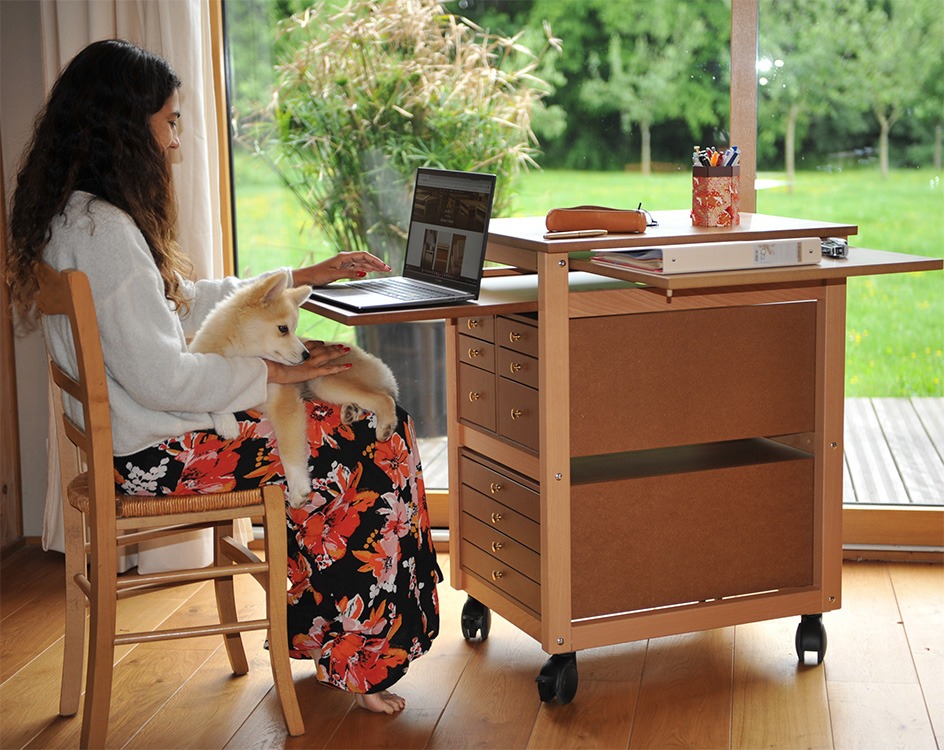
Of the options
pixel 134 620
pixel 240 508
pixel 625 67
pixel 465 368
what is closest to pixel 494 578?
pixel 465 368

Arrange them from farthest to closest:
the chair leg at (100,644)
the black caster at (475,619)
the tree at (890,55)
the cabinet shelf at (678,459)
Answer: the tree at (890,55) < the black caster at (475,619) < the cabinet shelf at (678,459) < the chair leg at (100,644)

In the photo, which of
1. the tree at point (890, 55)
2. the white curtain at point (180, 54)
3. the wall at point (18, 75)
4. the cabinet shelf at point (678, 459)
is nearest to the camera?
the cabinet shelf at point (678, 459)

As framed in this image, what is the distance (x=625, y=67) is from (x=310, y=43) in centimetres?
82

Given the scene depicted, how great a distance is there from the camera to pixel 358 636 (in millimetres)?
2176

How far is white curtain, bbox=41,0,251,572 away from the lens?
283 centimetres

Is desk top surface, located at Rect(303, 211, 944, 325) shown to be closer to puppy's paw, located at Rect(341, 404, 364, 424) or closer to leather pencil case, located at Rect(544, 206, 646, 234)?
leather pencil case, located at Rect(544, 206, 646, 234)

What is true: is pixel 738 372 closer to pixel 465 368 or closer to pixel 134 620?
pixel 465 368

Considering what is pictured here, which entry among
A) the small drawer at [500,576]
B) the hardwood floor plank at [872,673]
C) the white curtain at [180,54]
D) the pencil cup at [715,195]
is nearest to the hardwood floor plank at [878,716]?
the hardwood floor plank at [872,673]

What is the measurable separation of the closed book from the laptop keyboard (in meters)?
0.34

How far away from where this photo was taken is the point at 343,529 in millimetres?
2152

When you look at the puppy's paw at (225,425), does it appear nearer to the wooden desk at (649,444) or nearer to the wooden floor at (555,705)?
the wooden desk at (649,444)

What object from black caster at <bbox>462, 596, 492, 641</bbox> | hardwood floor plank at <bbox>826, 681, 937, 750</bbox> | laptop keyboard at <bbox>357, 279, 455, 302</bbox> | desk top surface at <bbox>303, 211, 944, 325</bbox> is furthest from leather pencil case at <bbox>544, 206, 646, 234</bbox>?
hardwood floor plank at <bbox>826, 681, 937, 750</bbox>

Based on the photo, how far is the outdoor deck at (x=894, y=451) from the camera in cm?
308

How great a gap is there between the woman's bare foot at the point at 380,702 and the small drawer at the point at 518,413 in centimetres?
54
